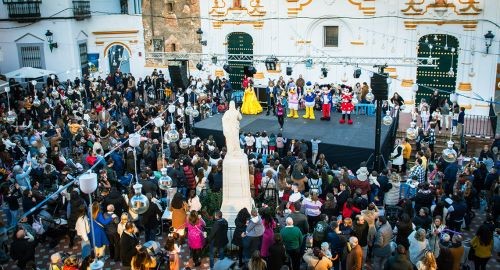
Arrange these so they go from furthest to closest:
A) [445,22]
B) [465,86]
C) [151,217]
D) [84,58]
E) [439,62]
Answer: [84,58] → [439,62] → [465,86] → [445,22] → [151,217]

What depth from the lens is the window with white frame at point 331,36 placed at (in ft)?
78.3

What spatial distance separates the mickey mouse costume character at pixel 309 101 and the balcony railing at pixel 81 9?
1366cm

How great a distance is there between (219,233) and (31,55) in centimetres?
2064

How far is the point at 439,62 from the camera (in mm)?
22438

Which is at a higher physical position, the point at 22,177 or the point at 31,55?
the point at 31,55

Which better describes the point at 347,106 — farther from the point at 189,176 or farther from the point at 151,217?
the point at 151,217

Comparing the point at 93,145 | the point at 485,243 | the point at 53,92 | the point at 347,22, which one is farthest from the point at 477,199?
the point at 53,92

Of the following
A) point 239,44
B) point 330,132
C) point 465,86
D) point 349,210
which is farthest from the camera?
point 239,44

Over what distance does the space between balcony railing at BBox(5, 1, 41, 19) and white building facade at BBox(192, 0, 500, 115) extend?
27.2ft

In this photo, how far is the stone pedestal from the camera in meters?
11.3

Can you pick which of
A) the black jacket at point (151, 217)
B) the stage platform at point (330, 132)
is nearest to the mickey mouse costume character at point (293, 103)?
the stage platform at point (330, 132)

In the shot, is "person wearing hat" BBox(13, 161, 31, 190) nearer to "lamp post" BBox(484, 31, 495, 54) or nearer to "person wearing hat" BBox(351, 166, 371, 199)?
"person wearing hat" BBox(351, 166, 371, 199)

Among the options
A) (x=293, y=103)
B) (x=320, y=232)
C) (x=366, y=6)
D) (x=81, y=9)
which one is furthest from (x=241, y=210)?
(x=81, y=9)

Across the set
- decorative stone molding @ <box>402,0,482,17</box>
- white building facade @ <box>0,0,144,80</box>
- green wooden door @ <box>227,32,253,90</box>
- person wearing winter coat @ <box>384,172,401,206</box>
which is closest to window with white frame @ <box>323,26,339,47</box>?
decorative stone molding @ <box>402,0,482,17</box>
